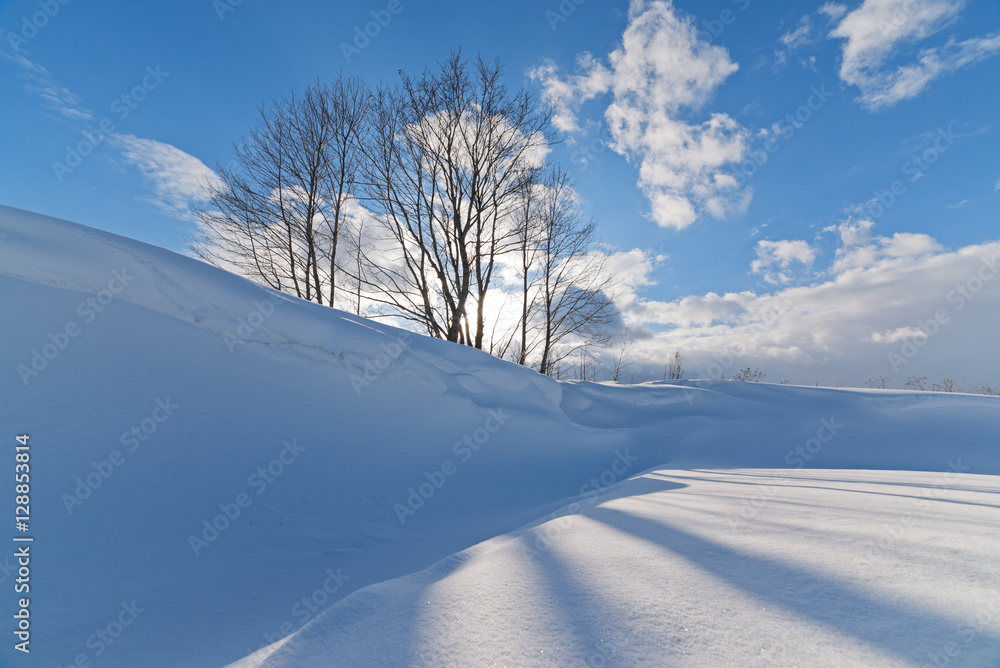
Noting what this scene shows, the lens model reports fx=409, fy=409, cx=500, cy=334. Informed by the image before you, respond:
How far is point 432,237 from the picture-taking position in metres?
11.6

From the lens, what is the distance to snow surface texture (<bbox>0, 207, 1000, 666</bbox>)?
97cm

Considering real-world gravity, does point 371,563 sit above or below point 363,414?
below

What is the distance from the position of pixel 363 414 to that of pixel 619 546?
Answer: 2690 mm

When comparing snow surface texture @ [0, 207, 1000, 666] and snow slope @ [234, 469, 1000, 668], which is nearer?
snow slope @ [234, 469, 1000, 668]

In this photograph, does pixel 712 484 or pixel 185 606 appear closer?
pixel 185 606

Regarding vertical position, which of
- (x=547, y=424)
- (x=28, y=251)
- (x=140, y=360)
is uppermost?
(x=28, y=251)

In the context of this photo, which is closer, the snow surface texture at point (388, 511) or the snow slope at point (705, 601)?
the snow slope at point (705, 601)

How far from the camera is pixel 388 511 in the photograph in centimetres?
299

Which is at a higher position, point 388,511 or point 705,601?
point 705,601

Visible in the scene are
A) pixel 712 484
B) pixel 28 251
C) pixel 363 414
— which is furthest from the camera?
pixel 363 414

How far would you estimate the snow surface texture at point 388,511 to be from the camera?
97cm

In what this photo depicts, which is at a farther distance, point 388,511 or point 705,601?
point 388,511

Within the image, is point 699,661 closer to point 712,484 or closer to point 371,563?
point 371,563

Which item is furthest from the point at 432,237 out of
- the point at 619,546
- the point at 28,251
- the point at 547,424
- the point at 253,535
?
the point at 619,546
